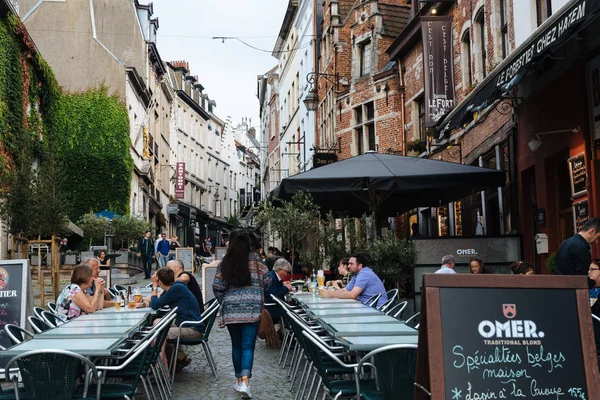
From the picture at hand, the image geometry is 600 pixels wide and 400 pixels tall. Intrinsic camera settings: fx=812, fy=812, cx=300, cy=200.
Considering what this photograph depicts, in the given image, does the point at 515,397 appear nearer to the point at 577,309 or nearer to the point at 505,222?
the point at 577,309

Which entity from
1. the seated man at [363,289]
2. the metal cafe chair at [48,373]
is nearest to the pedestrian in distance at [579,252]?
the seated man at [363,289]

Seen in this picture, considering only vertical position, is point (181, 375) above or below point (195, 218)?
below

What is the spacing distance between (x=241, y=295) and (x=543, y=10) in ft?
Answer: 25.4

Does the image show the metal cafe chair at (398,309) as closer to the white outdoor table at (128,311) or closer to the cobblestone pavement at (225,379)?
the cobblestone pavement at (225,379)

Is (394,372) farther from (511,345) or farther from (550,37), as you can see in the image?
(550,37)

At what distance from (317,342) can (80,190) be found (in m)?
29.1

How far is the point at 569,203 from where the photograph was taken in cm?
1290

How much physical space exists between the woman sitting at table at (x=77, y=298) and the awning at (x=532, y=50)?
5.64 m

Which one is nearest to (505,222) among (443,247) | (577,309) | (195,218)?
(443,247)

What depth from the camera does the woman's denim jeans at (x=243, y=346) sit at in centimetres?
812

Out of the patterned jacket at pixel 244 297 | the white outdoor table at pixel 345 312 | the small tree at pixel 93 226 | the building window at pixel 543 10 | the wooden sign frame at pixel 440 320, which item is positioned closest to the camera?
the wooden sign frame at pixel 440 320

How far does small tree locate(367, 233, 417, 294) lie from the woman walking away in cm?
518

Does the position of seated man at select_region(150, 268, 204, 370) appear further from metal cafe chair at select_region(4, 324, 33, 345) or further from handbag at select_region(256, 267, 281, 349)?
handbag at select_region(256, 267, 281, 349)

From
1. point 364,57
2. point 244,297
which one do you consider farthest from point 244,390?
point 364,57
